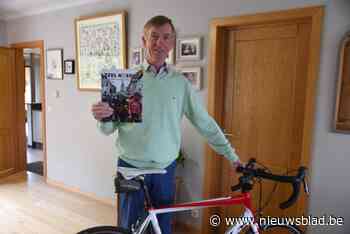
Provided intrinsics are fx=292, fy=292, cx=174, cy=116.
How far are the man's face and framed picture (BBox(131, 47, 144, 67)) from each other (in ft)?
5.12

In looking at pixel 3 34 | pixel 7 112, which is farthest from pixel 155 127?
pixel 3 34

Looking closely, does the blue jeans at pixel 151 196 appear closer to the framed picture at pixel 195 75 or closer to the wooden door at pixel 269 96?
the wooden door at pixel 269 96

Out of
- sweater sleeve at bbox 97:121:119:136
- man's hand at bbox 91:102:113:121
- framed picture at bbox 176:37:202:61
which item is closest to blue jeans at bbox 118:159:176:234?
sweater sleeve at bbox 97:121:119:136

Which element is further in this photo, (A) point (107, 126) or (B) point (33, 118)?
(B) point (33, 118)

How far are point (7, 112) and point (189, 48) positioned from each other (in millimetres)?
3231

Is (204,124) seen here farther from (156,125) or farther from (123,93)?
(123,93)

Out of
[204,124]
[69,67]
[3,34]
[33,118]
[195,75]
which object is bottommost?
[33,118]

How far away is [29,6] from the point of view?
3816 mm

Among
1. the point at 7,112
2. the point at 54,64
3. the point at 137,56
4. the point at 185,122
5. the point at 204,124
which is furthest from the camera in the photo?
the point at 7,112

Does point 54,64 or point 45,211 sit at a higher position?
point 54,64

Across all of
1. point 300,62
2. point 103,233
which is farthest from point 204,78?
point 103,233

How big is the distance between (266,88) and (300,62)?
1.05ft

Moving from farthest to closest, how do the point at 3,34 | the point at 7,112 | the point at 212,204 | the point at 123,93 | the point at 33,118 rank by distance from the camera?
the point at 33,118 < the point at 3,34 < the point at 7,112 < the point at 212,204 < the point at 123,93

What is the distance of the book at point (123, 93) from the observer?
4.16 ft
